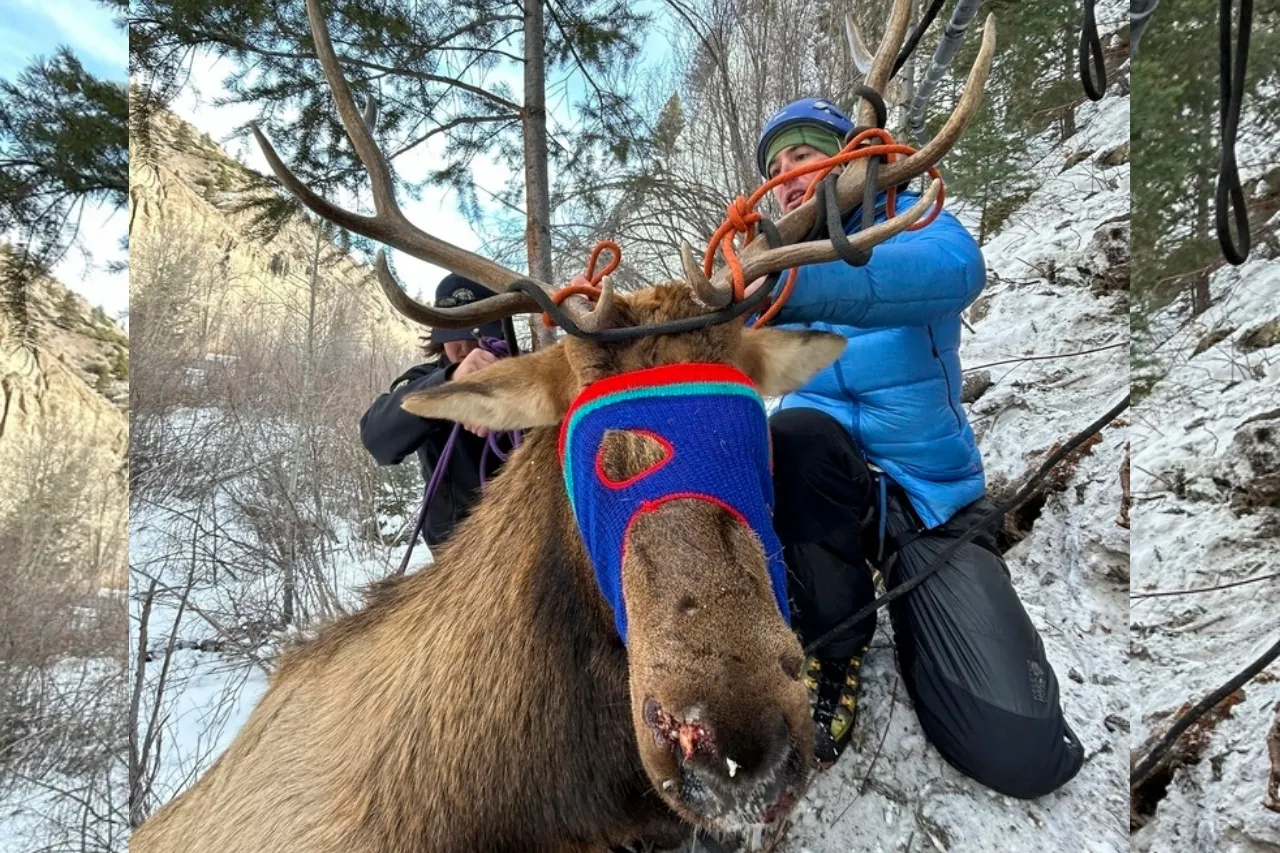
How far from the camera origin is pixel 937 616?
2.63 metres

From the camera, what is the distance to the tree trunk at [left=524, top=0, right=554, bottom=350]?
5602 mm

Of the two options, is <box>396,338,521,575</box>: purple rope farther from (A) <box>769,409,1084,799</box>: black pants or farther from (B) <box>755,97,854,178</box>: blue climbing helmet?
(B) <box>755,97,854,178</box>: blue climbing helmet

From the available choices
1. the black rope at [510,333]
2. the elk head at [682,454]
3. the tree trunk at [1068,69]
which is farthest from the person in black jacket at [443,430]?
the tree trunk at [1068,69]

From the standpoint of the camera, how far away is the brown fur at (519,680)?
1.79 metres

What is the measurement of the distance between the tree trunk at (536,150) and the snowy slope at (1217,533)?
467 cm

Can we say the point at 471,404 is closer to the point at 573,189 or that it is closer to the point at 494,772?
the point at 494,772

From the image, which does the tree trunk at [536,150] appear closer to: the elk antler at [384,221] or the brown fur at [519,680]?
the elk antler at [384,221]

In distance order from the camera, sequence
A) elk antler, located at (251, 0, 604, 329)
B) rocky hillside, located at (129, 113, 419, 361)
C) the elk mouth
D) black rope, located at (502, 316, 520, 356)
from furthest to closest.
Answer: rocky hillside, located at (129, 113, 419, 361) < black rope, located at (502, 316, 520, 356) < elk antler, located at (251, 0, 604, 329) < the elk mouth

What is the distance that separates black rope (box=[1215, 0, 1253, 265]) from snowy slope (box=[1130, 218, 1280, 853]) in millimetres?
55

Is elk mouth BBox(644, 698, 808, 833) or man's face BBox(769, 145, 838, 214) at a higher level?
man's face BBox(769, 145, 838, 214)

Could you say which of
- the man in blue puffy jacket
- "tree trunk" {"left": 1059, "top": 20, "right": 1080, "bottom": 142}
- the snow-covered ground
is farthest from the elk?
"tree trunk" {"left": 1059, "top": 20, "right": 1080, "bottom": 142}

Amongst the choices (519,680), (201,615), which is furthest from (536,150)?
(201,615)

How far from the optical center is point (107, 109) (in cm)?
237

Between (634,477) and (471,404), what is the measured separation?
0.55m
